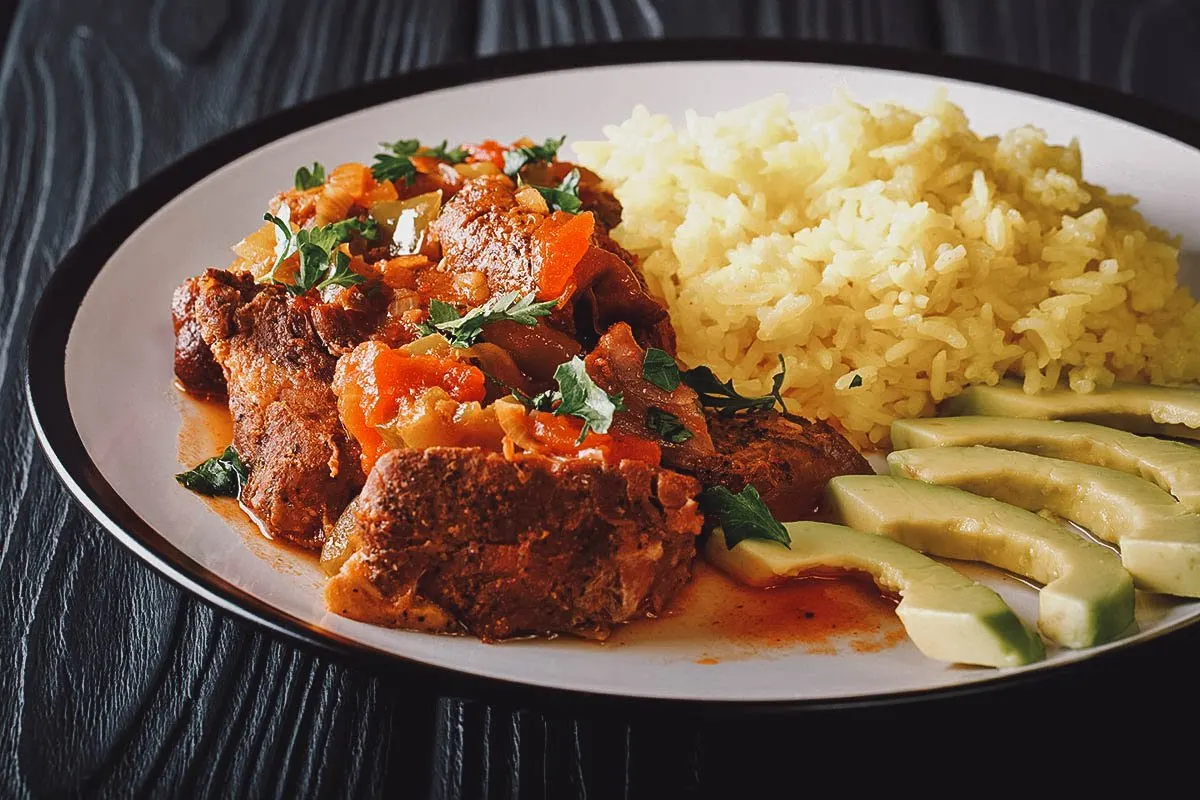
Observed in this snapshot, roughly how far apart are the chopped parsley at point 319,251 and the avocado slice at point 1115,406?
93.0 inches

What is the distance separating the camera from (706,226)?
521 centimetres

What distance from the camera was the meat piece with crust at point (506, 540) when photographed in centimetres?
362

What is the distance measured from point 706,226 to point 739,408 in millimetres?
927

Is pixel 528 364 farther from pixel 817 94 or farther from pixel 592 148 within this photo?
pixel 817 94

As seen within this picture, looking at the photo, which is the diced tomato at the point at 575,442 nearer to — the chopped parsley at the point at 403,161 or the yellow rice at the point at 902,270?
the yellow rice at the point at 902,270

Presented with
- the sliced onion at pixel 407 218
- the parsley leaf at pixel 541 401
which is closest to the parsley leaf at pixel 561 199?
the sliced onion at pixel 407 218

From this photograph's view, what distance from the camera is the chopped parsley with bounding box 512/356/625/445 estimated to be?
388cm

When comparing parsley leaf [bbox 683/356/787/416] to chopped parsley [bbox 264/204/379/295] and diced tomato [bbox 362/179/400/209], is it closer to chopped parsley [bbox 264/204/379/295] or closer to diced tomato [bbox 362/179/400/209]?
chopped parsley [bbox 264/204/379/295]

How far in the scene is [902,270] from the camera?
193 inches

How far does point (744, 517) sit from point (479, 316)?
107cm

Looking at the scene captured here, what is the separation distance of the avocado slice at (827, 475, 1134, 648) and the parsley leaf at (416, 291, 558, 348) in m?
1.14

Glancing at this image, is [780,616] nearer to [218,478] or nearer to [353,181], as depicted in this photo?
[218,478]

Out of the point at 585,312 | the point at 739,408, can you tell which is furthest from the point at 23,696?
the point at 739,408

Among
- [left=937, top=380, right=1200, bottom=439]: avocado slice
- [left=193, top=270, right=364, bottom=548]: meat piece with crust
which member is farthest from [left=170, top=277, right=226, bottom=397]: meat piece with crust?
[left=937, top=380, right=1200, bottom=439]: avocado slice
